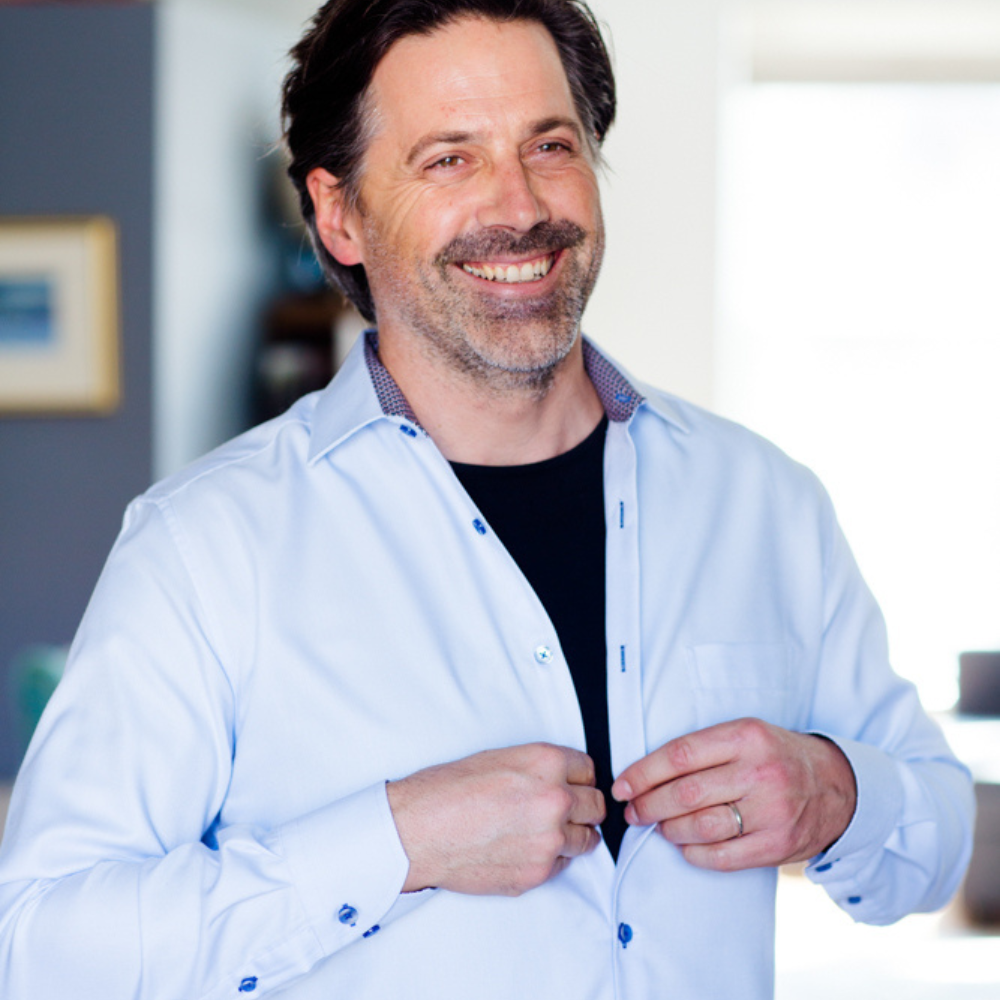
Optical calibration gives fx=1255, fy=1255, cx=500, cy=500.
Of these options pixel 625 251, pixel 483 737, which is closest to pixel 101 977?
pixel 483 737

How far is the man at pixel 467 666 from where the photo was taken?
1102mm

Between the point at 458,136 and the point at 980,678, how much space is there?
3.17 m

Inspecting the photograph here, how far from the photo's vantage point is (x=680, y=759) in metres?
1.16

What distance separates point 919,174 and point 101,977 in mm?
4694

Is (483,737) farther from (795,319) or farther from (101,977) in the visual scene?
(795,319)

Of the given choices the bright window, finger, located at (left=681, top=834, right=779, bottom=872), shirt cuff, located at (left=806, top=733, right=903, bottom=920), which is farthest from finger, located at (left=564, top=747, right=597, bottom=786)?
the bright window

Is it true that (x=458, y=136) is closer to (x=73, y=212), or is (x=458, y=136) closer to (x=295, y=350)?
(x=73, y=212)

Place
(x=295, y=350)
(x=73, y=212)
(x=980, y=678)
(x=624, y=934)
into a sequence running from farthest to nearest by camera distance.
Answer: (x=295, y=350), (x=73, y=212), (x=980, y=678), (x=624, y=934)

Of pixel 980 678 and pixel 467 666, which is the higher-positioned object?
pixel 467 666

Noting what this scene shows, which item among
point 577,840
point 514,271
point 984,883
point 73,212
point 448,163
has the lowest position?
point 984,883

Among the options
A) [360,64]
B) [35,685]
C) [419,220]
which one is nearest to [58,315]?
[35,685]

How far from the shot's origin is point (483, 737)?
3.96 ft

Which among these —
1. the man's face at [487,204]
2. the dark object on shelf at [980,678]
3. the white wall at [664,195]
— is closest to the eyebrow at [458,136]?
the man's face at [487,204]

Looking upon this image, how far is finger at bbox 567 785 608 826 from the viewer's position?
1.12 m
